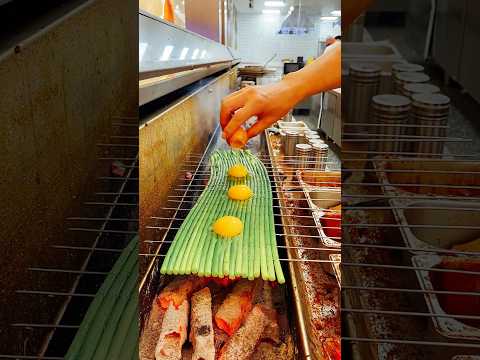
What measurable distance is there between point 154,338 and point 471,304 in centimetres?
75

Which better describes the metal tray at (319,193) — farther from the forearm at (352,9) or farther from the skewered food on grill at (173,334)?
the forearm at (352,9)

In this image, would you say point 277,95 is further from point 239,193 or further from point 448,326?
point 448,326

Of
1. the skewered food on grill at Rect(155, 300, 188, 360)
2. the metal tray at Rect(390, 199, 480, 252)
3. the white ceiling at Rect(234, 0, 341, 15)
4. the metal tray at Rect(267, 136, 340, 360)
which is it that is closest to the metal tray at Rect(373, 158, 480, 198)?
the metal tray at Rect(390, 199, 480, 252)

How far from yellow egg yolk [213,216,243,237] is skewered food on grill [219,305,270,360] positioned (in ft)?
0.90

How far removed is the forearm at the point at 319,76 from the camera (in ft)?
3.29

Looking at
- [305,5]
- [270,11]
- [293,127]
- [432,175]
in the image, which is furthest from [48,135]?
[270,11]

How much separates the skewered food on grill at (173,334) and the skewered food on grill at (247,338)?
111 millimetres

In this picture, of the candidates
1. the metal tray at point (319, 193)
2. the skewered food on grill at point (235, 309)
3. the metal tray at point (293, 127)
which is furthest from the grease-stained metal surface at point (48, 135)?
the metal tray at point (293, 127)

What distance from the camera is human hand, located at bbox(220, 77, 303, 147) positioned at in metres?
1.18

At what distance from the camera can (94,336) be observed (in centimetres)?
39

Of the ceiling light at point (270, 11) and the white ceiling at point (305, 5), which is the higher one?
the ceiling light at point (270, 11)

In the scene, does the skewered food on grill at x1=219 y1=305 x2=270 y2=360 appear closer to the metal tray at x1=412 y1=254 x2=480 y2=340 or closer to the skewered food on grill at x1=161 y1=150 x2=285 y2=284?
the skewered food on grill at x1=161 y1=150 x2=285 y2=284

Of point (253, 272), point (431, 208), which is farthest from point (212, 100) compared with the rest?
point (431, 208)

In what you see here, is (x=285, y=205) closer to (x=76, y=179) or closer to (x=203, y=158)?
(x=203, y=158)
